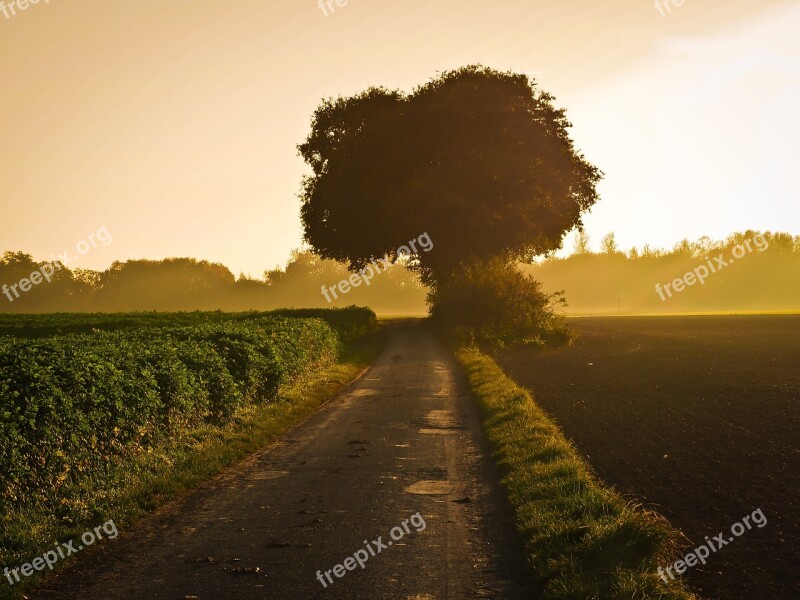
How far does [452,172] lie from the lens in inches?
1837

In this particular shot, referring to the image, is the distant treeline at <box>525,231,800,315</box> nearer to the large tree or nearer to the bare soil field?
the large tree

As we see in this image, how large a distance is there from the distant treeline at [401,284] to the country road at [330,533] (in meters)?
112

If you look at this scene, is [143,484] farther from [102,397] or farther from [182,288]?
[182,288]

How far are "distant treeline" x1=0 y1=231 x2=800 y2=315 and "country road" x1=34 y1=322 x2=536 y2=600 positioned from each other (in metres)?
112

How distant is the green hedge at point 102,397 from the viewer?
8.61 metres

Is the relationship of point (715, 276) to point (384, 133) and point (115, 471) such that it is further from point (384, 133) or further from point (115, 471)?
point (115, 471)

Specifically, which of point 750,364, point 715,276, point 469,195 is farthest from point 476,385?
point 715,276

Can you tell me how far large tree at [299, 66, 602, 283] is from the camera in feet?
153

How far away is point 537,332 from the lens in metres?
44.5

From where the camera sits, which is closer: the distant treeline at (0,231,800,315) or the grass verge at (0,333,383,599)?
the grass verge at (0,333,383,599)

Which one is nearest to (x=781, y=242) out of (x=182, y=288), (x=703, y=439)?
(x=182, y=288)

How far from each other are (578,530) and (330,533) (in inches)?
112

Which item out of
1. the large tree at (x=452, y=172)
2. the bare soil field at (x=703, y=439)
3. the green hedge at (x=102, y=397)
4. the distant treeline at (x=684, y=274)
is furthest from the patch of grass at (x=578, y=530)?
the distant treeline at (x=684, y=274)

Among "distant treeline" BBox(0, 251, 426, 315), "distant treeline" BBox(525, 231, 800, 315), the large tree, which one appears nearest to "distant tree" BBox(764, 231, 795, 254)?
"distant treeline" BBox(525, 231, 800, 315)
